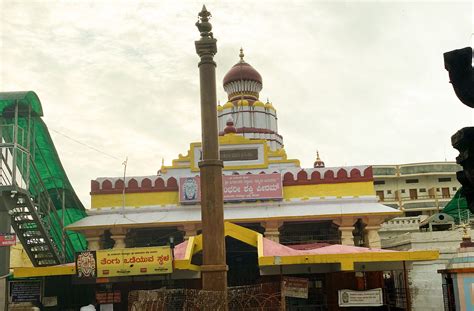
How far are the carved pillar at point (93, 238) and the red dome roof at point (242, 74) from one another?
61.2 feet

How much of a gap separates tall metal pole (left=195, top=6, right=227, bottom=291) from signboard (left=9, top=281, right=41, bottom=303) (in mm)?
12202

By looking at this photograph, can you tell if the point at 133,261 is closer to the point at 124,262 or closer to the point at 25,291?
the point at 124,262

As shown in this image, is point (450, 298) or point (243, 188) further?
point (243, 188)

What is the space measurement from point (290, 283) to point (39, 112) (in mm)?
12901

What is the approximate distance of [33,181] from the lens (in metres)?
25.4

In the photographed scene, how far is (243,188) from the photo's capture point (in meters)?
28.7

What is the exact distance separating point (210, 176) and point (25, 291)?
13.2m

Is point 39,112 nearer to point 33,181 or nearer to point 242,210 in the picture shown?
point 33,181

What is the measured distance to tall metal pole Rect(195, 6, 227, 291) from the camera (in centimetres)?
1470

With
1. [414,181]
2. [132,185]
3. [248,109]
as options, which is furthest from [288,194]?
[414,181]

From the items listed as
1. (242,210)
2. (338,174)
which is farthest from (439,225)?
(242,210)

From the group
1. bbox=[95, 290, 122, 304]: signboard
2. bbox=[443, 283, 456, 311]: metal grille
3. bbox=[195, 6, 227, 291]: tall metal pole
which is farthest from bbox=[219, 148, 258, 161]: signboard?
bbox=[195, 6, 227, 291]: tall metal pole

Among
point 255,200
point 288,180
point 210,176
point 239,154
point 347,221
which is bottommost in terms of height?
point 347,221

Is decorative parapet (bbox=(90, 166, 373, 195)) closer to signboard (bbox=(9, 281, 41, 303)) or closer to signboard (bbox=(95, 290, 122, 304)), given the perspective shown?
signboard (bbox=(9, 281, 41, 303))
